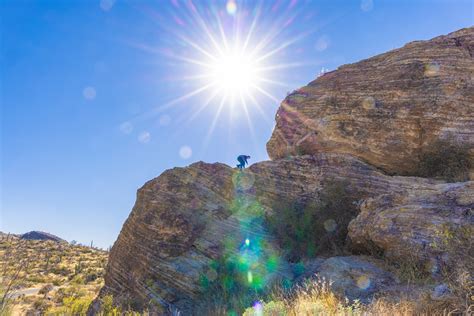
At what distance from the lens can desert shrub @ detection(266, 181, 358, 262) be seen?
11.9 metres

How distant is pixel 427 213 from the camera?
975 cm

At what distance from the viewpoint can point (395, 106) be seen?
14.7 metres

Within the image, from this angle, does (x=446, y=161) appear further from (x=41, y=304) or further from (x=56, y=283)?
(x=56, y=283)

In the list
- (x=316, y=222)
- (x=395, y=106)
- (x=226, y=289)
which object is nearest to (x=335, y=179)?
(x=316, y=222)

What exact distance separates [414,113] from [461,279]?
9.41m

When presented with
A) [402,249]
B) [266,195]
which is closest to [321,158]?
[266,195]

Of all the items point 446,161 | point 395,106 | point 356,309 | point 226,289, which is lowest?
point 356,309

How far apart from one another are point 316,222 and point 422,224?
12.1ft

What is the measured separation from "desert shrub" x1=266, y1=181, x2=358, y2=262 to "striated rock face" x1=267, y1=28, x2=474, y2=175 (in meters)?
2.70

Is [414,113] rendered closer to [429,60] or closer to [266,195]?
[429,60]

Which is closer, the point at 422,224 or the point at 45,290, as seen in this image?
the point at 422,224

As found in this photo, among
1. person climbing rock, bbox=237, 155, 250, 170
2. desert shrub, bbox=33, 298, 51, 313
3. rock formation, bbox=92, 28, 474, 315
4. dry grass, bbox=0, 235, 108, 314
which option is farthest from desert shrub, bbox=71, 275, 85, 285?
person climbing rock, bbox=237, 155, 250, 170

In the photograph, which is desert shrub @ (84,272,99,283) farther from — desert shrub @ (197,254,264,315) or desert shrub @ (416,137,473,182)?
desert shrub @ (416,137,473,182)

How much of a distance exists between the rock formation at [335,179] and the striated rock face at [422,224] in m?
0.04
